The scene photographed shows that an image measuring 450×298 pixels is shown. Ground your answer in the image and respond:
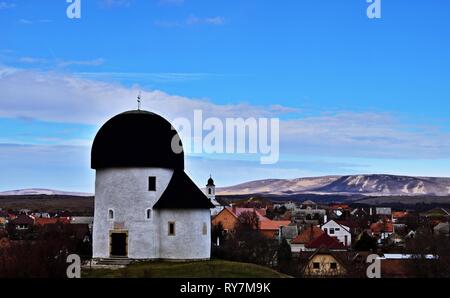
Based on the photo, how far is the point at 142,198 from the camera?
35.3 m

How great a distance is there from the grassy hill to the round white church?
4.85 ft

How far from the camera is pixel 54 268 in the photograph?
2148 centimetres

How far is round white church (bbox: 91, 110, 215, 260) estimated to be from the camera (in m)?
35.1

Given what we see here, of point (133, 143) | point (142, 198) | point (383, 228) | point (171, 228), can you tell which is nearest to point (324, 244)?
point (171, 228)

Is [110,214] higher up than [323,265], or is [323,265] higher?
[110,214]

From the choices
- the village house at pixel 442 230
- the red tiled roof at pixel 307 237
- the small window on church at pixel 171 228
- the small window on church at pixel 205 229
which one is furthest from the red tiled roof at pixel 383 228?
the small window on church at pixel 171 228

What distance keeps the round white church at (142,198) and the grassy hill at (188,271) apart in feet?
4.85

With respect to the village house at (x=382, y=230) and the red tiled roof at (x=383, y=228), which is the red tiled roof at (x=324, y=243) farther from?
the red tiled roof at (x=383, y=228)

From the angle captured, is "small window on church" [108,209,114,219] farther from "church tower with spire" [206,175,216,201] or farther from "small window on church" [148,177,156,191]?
"church tower with spire" [206,175,216,201]

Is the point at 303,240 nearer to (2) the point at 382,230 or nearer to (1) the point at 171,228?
(2) the point at 382,230

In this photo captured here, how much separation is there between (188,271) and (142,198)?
20.0 feet

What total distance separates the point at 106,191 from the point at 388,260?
16.9 metres
